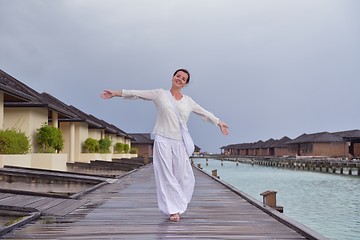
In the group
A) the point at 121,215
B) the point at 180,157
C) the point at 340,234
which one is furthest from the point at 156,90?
the point at 340,234

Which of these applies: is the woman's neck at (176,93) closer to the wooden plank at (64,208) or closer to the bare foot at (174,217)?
the bare foot at (174,217)

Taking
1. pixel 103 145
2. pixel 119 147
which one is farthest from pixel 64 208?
pixel 119 147

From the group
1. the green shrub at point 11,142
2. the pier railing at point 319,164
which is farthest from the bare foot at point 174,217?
the pier railing at point 319,164

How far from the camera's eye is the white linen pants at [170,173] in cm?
575

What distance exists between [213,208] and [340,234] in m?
5.66

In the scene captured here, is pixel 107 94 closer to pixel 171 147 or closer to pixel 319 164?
pixel 171 147

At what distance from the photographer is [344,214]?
15430 millimetres

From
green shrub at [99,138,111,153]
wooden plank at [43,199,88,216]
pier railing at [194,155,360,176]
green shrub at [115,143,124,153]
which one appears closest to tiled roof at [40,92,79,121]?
green shrub at [99,138,111,153]

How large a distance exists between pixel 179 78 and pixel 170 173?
50.8 inches

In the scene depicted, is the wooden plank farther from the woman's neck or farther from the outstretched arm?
the woman's neck

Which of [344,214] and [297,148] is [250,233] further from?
[297,148]

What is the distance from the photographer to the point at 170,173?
5.76 m

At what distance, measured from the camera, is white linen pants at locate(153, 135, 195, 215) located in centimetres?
575

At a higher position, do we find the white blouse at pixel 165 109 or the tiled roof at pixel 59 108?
the tiled roof at pixel 59 108
